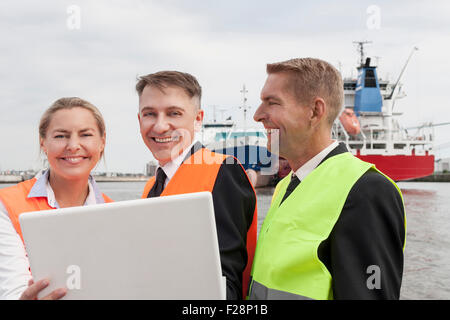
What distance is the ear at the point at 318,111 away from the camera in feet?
6.30

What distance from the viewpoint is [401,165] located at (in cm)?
2738

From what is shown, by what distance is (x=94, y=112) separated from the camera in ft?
7.00

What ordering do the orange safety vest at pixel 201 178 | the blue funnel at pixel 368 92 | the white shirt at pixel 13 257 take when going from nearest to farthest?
1. the white shirt at pixel 13 257
2. the orange safety vest at pixel 201 178
3. the blue funnel at pixel 368 92

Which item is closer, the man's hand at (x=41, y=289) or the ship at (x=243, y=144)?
the man's hand at (x=41, y=289)

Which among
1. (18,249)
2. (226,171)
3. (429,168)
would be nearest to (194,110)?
(226,171)

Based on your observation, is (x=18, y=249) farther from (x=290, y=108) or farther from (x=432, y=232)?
(x=432, y=232)

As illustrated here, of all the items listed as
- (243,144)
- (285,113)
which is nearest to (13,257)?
(285,113)

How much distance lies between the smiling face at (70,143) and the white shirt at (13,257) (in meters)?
0.14

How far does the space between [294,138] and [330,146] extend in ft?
0.59

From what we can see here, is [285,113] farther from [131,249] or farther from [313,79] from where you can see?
[131,249]

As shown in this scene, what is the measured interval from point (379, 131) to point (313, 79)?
30.9 metres

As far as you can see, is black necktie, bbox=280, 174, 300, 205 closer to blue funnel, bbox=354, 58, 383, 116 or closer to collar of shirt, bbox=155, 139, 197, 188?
collar of shirt, bbox=155, 139, 197, 188

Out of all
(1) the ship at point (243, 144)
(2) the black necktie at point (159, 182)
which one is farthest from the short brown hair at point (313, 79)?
(1) the ship at point (243, 144)

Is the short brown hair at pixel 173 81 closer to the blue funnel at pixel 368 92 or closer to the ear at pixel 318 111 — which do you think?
the ear at pixel 318 111
